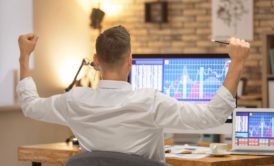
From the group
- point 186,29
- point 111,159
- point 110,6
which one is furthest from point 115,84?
point 110,6

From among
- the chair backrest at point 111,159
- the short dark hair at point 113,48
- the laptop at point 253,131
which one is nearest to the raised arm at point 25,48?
the short dark hair at point 113,48

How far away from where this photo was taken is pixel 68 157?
135 inches

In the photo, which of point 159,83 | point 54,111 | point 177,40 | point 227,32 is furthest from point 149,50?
point 54,111

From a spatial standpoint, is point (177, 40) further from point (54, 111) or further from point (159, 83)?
point (54, 111)

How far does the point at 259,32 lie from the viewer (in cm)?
641

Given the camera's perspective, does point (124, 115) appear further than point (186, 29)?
No

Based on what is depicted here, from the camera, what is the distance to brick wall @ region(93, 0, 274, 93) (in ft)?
21.0

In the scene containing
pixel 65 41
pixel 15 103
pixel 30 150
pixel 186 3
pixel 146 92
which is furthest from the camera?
pixel 186 3

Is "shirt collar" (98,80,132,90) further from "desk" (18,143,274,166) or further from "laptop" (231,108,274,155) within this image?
"laptop" (231,108,274,155)

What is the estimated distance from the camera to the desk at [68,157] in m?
2.94

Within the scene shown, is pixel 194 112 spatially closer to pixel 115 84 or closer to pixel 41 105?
pixel 115 84

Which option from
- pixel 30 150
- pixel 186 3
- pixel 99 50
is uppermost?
pixel 186 3

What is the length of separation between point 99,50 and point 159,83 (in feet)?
4.75

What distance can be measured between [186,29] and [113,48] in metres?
4.53
